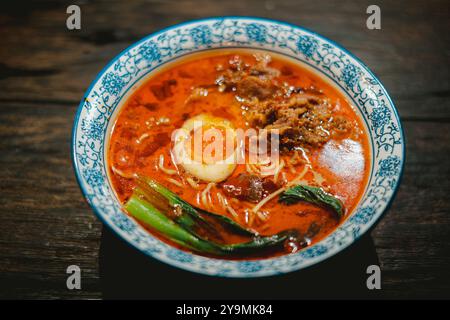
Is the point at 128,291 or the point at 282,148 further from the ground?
the point at 282,148

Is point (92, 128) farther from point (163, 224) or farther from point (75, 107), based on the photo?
point (75, 107)

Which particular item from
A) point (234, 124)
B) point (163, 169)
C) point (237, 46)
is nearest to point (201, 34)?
point (237, 46)

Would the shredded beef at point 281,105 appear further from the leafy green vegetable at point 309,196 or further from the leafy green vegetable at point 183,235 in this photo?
the leafy green vegetable at point 183,235

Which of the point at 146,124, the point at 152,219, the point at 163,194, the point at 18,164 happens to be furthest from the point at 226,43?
the point at 18,164

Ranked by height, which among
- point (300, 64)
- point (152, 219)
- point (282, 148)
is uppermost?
point (300, 64)

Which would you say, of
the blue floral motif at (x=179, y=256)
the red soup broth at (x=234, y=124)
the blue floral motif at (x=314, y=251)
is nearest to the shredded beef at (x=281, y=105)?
the red soup broth at (x=234, y=124)

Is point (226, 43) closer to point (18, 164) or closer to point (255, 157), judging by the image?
point (255, 157)

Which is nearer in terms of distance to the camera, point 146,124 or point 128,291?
point 128,291
